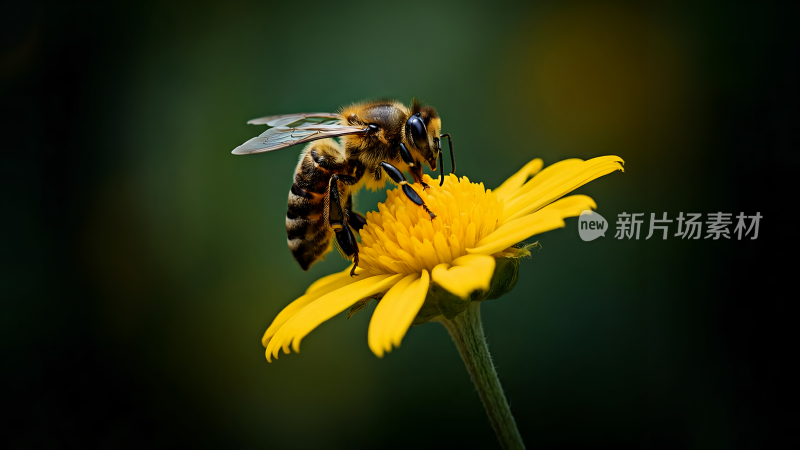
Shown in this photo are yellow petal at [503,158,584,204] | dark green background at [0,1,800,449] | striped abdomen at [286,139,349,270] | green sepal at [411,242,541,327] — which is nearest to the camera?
green sepal at [411,242,541,327]

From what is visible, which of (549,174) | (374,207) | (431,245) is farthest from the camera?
(374,207)

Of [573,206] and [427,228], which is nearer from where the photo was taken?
[573,206]

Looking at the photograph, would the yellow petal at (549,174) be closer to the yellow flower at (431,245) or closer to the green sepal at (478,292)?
the yellow flower at (431,245)

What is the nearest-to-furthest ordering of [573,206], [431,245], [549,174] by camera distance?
[573,206]
[431,245]
[549,174]

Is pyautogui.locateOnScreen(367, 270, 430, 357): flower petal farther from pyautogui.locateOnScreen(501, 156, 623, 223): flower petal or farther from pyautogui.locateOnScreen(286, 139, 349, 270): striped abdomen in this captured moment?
pyautogui.locateOnScreen(286, 139, 349, 270): striped abdomen

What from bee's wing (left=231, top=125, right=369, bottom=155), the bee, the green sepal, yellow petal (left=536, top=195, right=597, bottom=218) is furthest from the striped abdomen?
yellow petal (left=536, top=195, right=597, bottom=218)

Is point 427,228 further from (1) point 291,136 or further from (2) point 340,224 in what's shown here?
(1) point 291,136

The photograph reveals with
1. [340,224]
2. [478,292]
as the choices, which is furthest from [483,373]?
[340,224]
